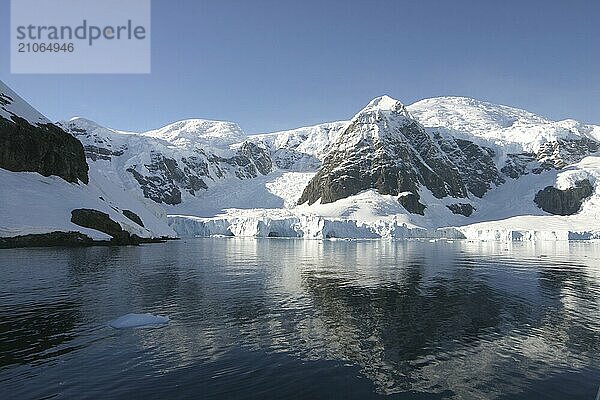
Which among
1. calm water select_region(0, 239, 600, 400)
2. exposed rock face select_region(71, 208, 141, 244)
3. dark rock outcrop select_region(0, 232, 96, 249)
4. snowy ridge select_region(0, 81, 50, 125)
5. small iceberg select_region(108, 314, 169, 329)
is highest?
snowy ridge select_region(0, 81, 50, 125)

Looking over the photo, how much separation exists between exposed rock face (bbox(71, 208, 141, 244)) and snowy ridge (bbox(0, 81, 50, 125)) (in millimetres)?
24956

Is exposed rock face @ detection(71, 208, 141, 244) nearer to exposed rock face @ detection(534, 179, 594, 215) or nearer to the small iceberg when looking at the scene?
the small iceberg

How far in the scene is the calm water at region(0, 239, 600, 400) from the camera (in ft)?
42.0

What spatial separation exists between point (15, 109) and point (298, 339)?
290 ft

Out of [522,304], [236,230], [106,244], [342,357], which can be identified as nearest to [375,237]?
[236,230]

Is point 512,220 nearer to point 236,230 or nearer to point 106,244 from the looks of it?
point 236,230

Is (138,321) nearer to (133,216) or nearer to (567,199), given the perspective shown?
(133,216)

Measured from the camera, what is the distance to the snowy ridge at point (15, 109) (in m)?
78.6

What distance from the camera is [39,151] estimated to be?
77500 mm

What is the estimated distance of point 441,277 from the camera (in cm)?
3731

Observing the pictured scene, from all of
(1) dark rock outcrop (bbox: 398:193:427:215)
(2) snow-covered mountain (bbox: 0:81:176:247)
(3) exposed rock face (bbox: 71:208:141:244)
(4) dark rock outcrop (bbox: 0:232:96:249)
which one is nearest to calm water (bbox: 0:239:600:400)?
(4) dark rock outcrop (bbox: 0:232:96:249)

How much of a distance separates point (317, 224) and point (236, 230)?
30040 mm

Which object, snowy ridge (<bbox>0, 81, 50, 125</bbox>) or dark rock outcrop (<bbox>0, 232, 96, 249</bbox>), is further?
snowy ridge (<bbox>0, 81, 50, 125</bbox>)

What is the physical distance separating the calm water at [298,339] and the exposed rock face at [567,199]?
180m
